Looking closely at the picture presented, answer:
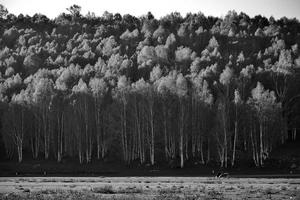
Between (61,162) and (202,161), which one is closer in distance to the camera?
(202,161)

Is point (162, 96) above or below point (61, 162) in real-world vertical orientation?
above

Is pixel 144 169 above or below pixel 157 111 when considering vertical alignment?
below

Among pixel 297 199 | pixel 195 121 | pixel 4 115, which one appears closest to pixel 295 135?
pixel 195 121

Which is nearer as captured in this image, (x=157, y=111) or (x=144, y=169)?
(x=144, y=169)

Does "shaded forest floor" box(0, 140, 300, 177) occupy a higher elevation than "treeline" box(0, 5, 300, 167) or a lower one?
lower

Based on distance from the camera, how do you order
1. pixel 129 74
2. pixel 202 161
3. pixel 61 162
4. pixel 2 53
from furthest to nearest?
1. pixel 2 53
2. pixel 129 74
3. pixel 61 162
4. pixel 202 161

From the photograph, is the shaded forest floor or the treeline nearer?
the shaded forest floor

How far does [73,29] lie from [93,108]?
276ft

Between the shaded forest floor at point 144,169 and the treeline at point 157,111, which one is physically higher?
the treeline at point 157,111

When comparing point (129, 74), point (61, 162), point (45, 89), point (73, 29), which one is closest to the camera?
point (61, 162)

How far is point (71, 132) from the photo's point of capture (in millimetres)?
92625

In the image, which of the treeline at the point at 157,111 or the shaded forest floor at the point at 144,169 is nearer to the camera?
the shaded forest floor at the point at 144,169

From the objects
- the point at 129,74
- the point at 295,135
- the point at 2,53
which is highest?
the point at 2,53

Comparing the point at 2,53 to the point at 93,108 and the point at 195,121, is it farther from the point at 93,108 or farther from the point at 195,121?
the point at 195,121
